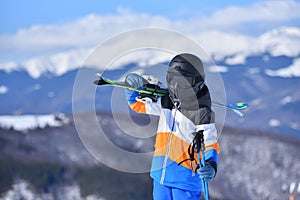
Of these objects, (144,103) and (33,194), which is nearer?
(144,103)

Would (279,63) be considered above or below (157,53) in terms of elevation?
above

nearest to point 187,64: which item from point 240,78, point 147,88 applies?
point 147,88

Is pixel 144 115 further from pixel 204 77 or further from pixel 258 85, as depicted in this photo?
pixel 258 85

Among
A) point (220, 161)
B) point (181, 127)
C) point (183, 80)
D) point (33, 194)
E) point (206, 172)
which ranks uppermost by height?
point (183, 80)

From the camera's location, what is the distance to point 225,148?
26.5m

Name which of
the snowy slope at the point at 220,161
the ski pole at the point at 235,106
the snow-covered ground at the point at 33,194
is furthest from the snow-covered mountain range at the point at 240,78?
the ski pole at the point at 235,106

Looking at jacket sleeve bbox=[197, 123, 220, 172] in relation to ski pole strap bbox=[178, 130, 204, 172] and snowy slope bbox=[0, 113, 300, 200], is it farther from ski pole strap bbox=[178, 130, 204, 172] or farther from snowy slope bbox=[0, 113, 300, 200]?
snowy slope bbox=[0, 113, 300, 200]

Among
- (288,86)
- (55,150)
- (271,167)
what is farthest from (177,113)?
(288,86)

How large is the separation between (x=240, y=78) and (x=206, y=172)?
10569 cm

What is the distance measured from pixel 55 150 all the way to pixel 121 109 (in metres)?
18.9

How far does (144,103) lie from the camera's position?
12.2 feet

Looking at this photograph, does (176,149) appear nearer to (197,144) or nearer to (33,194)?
(197,144)

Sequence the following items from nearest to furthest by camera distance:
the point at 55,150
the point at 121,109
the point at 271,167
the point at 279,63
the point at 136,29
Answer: the point at 136,29 → the point at 121,109 → the point at 55,150 → the point at 271,167 → the point at 279,63

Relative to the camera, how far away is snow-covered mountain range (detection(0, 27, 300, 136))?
89000 mm
